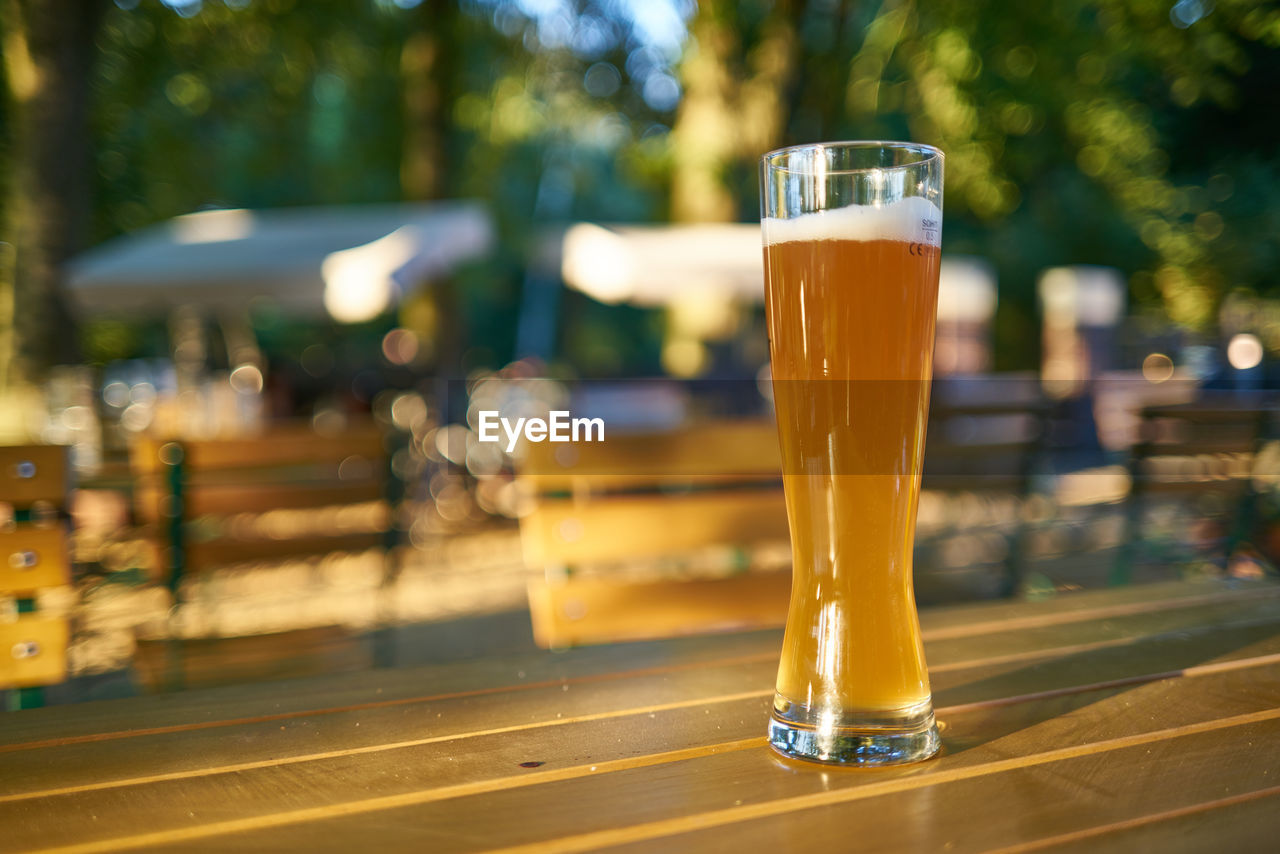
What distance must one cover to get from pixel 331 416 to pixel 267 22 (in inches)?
119

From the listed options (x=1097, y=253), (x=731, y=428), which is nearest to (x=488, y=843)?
(x=731, y=428)

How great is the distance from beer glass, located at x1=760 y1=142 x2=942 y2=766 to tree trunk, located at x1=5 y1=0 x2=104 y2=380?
5952 millimetres

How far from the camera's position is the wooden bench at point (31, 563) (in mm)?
1298

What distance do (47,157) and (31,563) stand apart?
538cm

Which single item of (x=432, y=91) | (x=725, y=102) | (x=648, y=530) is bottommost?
(x=648, y=530)

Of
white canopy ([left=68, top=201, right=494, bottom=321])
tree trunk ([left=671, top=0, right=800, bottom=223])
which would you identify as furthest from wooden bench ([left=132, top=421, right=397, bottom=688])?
tree trunk ([left=671, top=0, right=800, bottom=223])

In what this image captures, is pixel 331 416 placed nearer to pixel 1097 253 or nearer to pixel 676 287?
pixel 676 287

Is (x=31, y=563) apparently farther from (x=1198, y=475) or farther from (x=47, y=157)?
(x=47, y=157)

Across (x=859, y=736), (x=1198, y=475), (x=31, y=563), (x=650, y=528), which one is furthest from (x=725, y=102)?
(x=859, y=736)

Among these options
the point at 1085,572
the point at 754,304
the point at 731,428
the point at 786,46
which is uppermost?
the point at 786,46

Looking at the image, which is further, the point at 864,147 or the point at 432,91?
the point at 432,91

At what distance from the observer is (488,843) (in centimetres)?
50

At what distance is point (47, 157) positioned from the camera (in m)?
5.80

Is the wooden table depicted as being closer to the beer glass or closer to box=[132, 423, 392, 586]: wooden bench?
the beer glass
